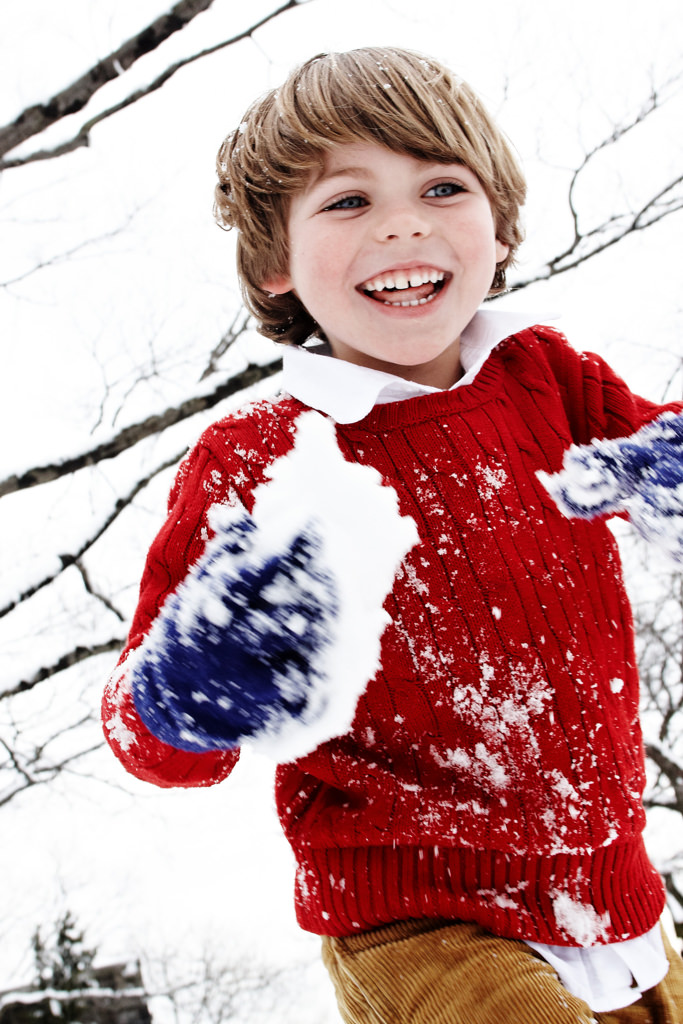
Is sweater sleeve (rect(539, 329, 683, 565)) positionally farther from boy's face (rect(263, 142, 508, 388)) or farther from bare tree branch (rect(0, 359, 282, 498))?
bare tree branch (rect(0, 359, 282, 498))

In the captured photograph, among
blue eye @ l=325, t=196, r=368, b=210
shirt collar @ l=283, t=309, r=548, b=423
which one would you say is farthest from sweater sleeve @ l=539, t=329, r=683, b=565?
blue eye @ l=325, t=196, r=368, b=210

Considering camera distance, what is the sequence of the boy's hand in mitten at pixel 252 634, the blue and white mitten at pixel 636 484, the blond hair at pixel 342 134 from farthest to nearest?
the blond hair at pixel 342 134 < the blue and white mitten at pixel 636 484 < the boy's hand in mitten at pixel 252 634

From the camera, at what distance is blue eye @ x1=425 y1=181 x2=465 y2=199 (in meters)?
1.28

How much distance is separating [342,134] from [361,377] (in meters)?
0.44

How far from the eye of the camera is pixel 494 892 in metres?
1.20

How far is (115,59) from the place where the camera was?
200 cm

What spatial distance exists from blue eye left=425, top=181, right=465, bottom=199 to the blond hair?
42mm

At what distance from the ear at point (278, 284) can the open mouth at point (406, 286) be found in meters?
Answer: 0.28

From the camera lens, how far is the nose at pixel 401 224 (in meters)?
1.20

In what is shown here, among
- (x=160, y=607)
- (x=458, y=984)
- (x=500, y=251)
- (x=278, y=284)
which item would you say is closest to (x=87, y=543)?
(x=278, y=284)

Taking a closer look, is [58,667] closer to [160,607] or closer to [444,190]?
[160,607]

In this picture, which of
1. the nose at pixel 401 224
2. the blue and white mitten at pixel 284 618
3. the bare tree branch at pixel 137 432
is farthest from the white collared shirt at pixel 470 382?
the bare tree branch at pixel 137 432

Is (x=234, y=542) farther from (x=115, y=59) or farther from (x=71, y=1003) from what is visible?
(x=71, y=1003)

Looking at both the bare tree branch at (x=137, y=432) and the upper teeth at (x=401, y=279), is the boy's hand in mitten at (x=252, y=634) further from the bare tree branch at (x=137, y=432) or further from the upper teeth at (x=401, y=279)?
the bare tree branch at (x=137, y=432)
